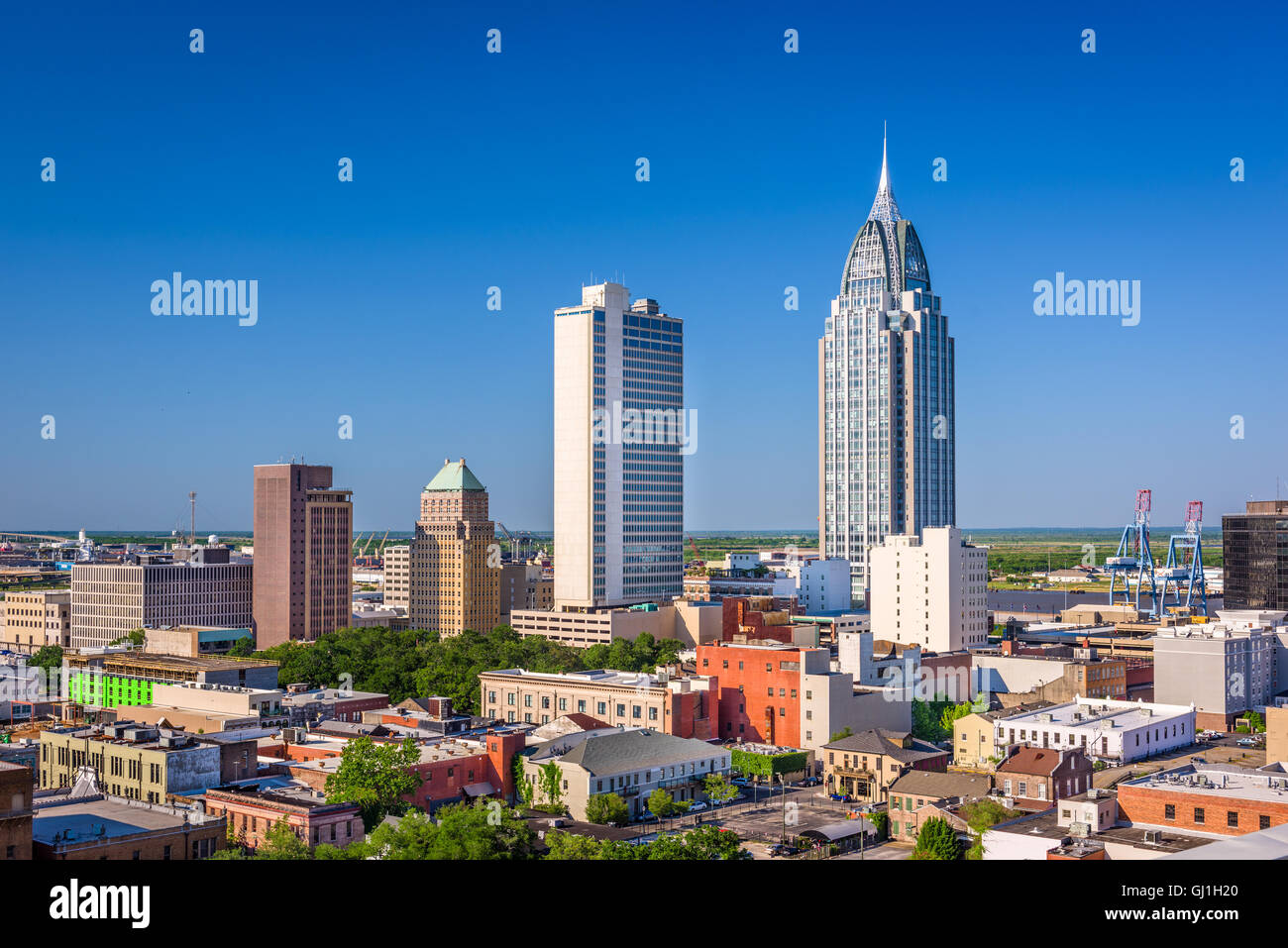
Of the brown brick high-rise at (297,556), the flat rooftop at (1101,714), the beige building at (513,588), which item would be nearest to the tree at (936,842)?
the flat rooftop at (1101,714)

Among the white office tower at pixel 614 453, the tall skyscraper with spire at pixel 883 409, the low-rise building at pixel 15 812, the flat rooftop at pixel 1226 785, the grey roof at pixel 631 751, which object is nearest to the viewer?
the low-rise building at pixel 15 812

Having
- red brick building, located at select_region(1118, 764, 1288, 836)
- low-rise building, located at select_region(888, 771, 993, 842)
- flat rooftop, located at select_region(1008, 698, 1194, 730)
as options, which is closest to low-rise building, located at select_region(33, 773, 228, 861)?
low-rise building, located at select_region(888, 771, 993, 842)

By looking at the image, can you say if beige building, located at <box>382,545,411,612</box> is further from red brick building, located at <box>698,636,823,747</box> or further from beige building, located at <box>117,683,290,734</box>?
red brick building, located at <box>698,636,823,747</box>

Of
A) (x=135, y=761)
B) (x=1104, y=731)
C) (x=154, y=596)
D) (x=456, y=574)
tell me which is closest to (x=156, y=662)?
(x=135, y=761)

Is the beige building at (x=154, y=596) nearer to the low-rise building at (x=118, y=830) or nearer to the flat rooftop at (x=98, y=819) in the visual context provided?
the flat rooftop at (x=98, y=819)
